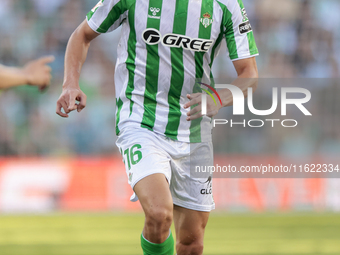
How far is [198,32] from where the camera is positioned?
143 inches

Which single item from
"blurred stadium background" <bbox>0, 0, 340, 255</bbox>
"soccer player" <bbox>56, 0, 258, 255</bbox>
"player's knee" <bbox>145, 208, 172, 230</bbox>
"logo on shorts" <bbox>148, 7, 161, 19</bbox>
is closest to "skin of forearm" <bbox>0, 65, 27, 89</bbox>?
"soccer player" <bbox>56, 0, 258, 255</bbox>

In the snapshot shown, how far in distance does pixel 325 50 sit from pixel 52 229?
5706 mm

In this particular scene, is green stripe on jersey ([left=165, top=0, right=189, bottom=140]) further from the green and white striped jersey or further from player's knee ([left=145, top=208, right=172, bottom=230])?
player's knee ([left=145, top=208, right=172, bottom=230])

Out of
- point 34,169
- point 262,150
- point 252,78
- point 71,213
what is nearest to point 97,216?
point 71,213

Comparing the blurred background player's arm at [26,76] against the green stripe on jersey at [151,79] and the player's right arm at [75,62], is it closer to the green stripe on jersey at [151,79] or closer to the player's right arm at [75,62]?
the player's right arm at [75,62]

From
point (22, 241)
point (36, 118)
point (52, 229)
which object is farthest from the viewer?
point (36, 118)

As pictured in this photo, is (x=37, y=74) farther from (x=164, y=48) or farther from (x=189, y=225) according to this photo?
(x=189, y=225)

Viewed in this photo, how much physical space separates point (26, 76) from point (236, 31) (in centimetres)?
172

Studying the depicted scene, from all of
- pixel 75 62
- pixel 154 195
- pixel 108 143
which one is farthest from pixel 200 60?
pixel 108 143

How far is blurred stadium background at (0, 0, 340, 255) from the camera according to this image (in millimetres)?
8375

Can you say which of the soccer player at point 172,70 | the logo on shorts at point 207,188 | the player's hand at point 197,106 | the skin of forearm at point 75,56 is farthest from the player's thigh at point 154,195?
the skin of forearm at point 75,56

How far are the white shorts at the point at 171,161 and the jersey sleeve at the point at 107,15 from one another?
739mm

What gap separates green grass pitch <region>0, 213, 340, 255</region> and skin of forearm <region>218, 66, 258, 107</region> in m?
2.42

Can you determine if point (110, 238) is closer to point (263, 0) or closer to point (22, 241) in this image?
point (22, 241)
